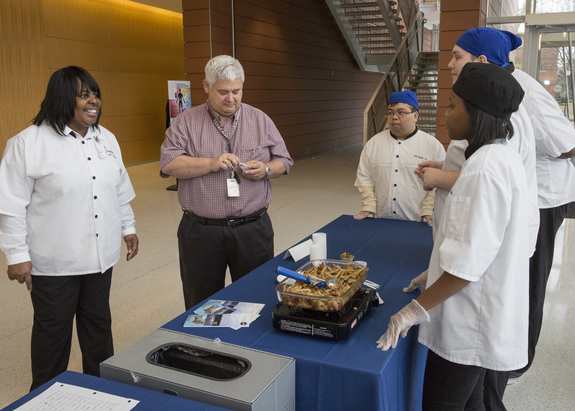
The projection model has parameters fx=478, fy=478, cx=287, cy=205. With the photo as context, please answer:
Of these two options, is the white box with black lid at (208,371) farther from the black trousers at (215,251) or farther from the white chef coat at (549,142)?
the white chef coat at (549,142)

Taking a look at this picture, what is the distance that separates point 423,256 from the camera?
2332mm

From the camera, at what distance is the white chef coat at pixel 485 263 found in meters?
1.28

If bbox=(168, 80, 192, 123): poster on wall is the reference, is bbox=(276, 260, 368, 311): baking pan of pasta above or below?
below

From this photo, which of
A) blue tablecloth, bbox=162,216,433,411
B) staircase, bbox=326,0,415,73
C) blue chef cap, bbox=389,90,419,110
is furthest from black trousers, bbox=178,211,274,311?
staircase, bbox=326,0,415,73

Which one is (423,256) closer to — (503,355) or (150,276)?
(503,355)

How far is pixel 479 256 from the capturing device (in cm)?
128

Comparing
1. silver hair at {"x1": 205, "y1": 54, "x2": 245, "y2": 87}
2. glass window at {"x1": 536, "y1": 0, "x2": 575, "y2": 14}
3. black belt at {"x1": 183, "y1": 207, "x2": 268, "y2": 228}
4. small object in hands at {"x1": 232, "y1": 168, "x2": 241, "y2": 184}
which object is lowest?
black belt at {"x1": 183, "y1": 207, "x2": 268, "y2": 228}

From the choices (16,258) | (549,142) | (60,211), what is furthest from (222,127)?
(549,142)

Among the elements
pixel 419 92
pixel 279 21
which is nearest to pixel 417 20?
pixel 419 92

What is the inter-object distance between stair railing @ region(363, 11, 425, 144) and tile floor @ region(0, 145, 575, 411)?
152 cm

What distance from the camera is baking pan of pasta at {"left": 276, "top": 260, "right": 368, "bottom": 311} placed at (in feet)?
4.89

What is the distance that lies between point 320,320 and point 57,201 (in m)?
1.24

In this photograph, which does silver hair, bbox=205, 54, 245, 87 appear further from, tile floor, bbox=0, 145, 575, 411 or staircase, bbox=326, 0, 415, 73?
staircase, bbox=326, 0, 415, 73

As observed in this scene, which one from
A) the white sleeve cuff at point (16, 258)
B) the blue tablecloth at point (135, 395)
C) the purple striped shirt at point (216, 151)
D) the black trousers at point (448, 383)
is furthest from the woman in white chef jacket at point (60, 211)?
the black trousers at point (448, 383)
